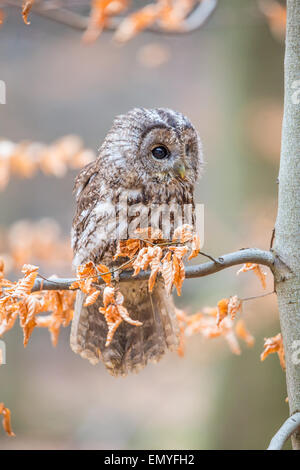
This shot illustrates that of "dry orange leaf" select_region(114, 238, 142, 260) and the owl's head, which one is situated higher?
Result: the owl's head

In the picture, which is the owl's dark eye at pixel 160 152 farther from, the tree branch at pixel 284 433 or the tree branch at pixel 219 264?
the tree branch at pixel 284 433

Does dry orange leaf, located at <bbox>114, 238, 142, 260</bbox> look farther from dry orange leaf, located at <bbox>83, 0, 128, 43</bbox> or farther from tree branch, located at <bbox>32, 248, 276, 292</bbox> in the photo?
dry orange leaf, located at <bbox>83, 0, 128, 43</bbox>

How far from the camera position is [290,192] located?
3.20ft

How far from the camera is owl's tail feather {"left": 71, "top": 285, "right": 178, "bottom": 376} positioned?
1367mm

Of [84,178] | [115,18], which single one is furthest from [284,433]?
[115,18]

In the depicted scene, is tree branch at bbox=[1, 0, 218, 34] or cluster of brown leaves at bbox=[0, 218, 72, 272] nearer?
tree branch at bbox=[1, 0, 218, 34]

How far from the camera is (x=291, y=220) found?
0.97 meters

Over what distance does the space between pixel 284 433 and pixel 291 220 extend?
43cm

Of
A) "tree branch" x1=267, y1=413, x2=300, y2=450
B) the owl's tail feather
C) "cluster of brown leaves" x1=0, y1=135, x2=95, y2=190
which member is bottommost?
"tree branch" x1=267, y1=413, x2=300, y2=450

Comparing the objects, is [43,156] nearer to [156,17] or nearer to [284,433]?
[156,17]

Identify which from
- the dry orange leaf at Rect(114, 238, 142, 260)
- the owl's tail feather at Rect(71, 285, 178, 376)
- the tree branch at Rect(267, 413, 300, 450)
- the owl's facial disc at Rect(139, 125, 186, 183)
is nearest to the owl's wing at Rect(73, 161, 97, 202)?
the owl's facial disc at Rect(139, 125, 186, 183)

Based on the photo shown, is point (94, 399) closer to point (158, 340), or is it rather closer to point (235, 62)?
point (158, 340)

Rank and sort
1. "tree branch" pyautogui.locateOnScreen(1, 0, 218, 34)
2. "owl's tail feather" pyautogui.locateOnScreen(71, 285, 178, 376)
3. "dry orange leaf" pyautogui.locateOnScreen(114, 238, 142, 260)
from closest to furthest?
"dry orange leaf" pyautogui.locateOnScreen(114, 238, 142, 260) < "owl's tail feather" pyautogui.locateOnScreen(71, 285, 178, 376) < "tree branch" pyautogui.locateOnScreen(1, 0, 218, 34)
